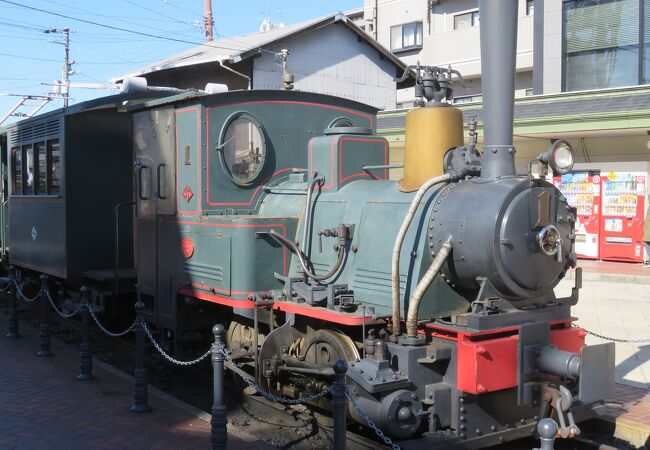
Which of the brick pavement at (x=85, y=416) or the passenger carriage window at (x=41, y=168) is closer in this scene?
the brick pavement at (x=85, y=416)

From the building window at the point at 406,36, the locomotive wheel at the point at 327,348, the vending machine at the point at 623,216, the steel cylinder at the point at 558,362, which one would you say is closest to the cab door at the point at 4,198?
the locomotive wheel at the point at 327,348

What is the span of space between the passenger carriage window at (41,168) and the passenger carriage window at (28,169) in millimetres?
187

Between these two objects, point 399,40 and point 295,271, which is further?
point 399,40

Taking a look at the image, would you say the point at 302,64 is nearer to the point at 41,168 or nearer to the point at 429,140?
the point at 41,168

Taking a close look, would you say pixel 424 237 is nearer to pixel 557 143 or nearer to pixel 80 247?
pixel 557 143

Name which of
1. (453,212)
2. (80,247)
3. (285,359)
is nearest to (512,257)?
(453,212)

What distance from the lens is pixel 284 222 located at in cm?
619

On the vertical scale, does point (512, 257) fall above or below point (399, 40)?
below

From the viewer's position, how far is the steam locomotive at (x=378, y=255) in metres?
4.82

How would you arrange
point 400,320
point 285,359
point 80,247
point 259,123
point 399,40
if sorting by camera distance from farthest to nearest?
1. point 399,40
2. point 80,247
3. point 259,123
4. point 285,359
5. point 400,320

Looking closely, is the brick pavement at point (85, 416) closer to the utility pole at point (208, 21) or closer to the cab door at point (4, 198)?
the cab door at point (4, 198)

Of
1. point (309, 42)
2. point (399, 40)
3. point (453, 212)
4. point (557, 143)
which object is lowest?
point (453, 212)

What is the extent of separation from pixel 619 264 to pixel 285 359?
1213 cm

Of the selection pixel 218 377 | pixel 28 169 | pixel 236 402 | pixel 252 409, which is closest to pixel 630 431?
pixel 252 409
